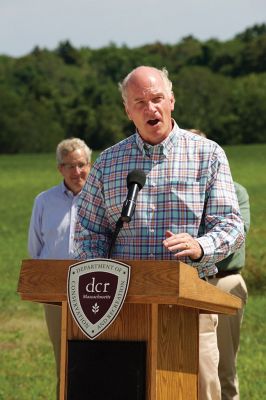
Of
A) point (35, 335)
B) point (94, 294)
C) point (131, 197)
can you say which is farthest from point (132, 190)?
point (35, 335)

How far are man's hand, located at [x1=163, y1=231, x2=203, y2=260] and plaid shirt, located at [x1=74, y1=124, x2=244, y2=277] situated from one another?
0.59 ft

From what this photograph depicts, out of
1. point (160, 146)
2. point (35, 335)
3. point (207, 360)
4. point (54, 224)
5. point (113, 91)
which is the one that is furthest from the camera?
point (113, 91)

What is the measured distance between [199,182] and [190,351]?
82 centimetres

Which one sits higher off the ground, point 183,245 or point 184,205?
point 184,205

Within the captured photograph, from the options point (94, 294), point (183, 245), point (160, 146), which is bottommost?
point (94, 294)

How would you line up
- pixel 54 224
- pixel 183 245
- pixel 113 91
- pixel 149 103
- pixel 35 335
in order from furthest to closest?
pixel 113 91
pixel 35 335
pixel 54 224
pixel 149 103
pixel 183 245

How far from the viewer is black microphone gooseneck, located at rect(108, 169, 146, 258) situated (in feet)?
16.9

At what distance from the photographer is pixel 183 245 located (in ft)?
16.6

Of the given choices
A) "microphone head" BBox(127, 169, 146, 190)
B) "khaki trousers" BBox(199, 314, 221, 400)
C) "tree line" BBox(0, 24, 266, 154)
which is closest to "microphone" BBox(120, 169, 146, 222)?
"microphone head" BBox(127, 169, 146, 190)

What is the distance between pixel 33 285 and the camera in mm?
4918

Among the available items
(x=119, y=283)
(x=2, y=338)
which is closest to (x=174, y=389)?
(x=119, y=283)

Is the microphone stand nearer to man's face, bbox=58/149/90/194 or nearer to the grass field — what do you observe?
man's face, bbox=58/149/90/194

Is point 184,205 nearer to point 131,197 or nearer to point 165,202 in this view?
point 165,202

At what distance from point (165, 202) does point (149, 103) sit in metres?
0.48
